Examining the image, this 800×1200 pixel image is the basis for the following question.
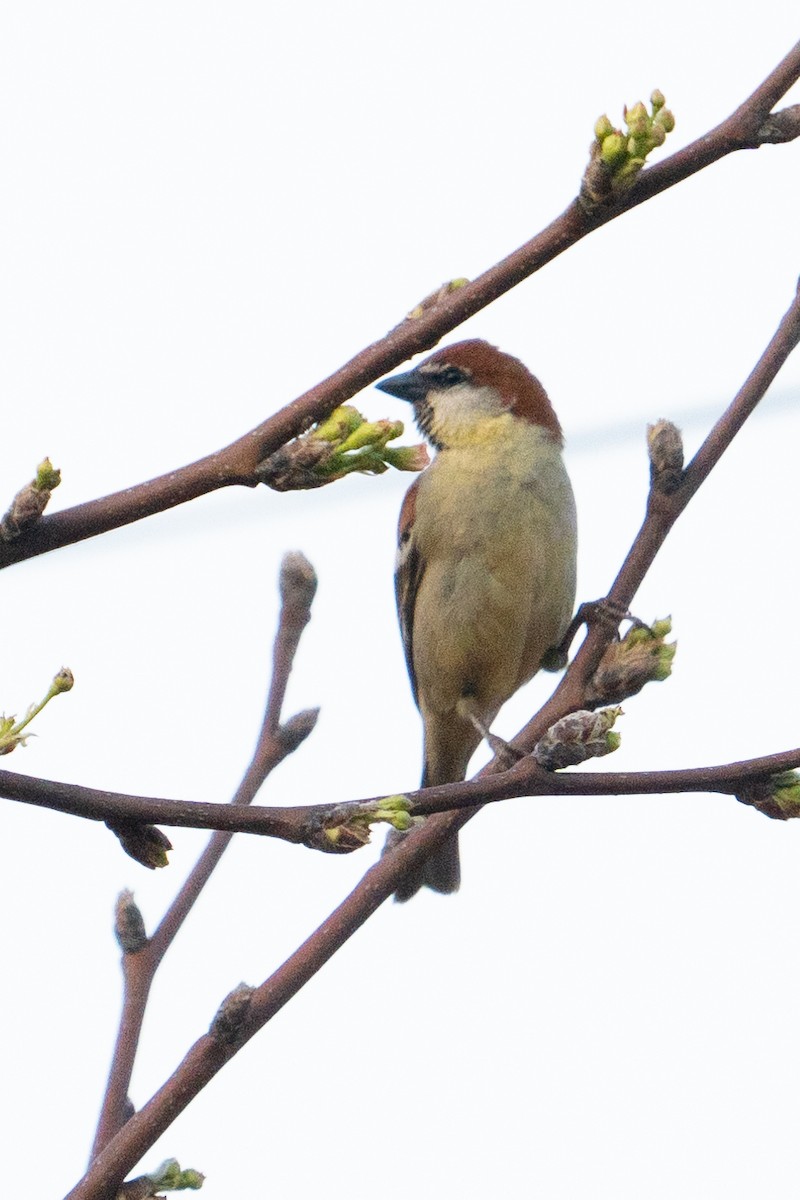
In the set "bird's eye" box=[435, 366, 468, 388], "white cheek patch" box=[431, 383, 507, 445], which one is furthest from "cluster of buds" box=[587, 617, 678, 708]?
"bird's eye" box=[435, 366, 468, 388]

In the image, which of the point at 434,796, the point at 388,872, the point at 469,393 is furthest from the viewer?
the point at 469,393

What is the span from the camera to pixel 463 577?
15.1ft

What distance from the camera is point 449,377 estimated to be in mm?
5133

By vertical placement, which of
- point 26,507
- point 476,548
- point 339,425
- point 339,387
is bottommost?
point 26,507

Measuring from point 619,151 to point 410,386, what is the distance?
3.53m

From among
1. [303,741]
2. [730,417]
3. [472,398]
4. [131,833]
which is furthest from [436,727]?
[131,833]

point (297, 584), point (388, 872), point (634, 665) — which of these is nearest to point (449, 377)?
point (297, 584)

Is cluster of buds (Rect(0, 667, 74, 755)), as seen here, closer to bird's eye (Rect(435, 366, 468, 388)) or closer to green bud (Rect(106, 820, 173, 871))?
green bud (Rect(106, 820, 173, 871))

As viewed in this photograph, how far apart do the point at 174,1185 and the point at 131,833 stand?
2.20 ft

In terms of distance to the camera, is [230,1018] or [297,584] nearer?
[230,1018]

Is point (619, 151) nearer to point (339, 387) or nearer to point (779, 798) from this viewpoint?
point (339, 387)

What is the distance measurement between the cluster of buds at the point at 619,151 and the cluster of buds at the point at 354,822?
73 cm

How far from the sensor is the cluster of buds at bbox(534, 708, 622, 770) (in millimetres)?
1896

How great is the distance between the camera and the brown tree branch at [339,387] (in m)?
1.56
